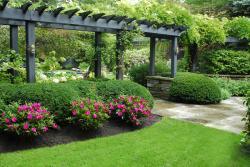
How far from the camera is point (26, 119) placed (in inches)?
172

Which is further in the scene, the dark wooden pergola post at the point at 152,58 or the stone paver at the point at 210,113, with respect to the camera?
the dark wooden pergola post at the point at 152,58

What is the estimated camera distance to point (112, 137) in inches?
194

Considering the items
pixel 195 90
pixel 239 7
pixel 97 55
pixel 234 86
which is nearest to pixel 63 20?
pixel 97 55

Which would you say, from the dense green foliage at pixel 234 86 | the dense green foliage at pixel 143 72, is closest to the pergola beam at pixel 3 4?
the dense green foliage at pixel 143 72

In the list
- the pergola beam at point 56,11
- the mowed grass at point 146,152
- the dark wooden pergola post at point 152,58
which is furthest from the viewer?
the dark wooden pergola post at point 152,58

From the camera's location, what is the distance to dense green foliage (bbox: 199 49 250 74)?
1198 centimetres

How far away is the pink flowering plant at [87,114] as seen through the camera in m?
4.77

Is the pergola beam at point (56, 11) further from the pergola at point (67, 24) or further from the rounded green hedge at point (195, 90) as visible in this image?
the rounded green hedge at point (195, 90)

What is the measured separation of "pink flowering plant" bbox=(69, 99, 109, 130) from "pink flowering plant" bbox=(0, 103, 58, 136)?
0.38m

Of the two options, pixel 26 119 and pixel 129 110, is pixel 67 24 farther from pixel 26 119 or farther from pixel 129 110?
pixel 26 119

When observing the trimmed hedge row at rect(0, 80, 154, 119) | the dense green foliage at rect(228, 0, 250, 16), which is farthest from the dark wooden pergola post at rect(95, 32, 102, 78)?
the dense green foliage at rect(228, 0, 250, 16)

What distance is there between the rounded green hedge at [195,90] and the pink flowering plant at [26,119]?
4733 mm

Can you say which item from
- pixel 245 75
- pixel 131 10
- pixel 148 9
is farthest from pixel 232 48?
pixel 131 10

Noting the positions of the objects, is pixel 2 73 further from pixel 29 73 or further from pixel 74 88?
pixel 74 88
